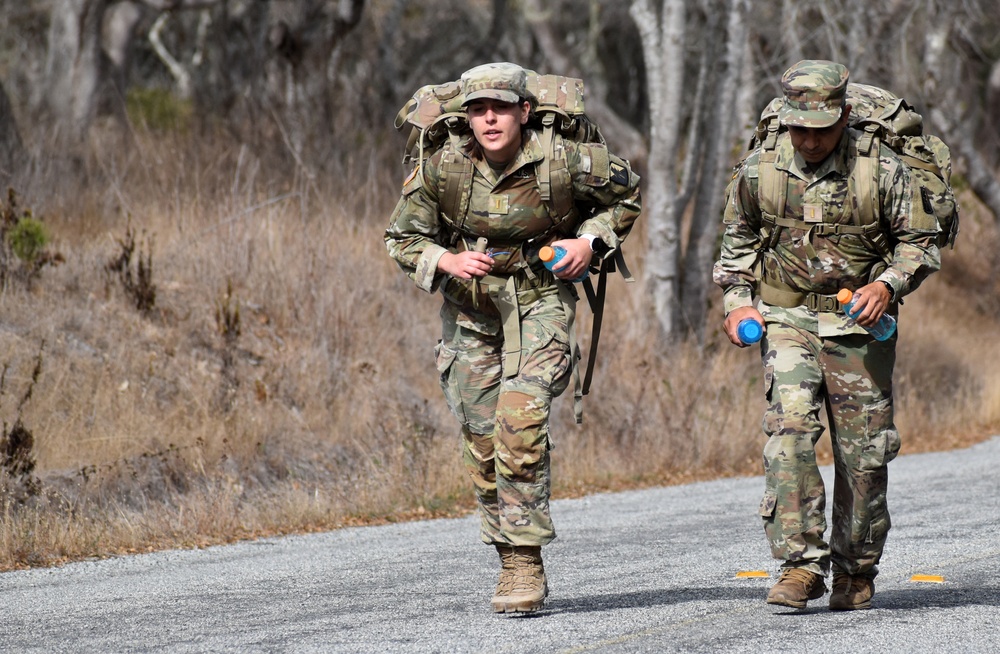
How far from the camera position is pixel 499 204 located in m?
5.39

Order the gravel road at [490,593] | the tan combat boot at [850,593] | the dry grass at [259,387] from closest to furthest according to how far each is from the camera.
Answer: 1. the gravel road at [490,593]
2. the tan combat boot at [850,593]
3. the dry grass at [259,387]

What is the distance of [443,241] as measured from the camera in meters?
5.70

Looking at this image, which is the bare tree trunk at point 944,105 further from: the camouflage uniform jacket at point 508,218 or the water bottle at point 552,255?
the water bottle at point 552,255

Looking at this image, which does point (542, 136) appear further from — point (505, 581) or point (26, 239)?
point (26, 239)

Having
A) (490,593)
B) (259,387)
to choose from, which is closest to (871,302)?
(490,593)

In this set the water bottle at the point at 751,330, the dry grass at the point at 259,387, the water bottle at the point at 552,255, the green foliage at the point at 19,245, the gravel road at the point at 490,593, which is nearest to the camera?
the gravel road at the point at 490,593

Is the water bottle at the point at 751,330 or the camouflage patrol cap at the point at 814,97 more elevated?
the camouflage patrol cap at the point at 814,97

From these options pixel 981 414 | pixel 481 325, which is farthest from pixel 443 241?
pixel 981 414

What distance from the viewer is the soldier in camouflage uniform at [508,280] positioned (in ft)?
17.5

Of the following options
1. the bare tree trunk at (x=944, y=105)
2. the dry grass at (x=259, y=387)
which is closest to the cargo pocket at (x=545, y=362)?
the dry grass at (x=259, y=387)

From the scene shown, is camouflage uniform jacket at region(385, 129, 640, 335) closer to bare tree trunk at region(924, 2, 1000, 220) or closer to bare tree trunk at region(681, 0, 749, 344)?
bare tree trunk at region(681, 0, 749, 344)

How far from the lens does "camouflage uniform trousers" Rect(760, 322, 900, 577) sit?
5.33 m

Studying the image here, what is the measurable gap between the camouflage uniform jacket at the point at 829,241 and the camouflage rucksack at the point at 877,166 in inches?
1.2

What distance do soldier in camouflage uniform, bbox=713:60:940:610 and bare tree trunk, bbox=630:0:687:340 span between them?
30.0ft
